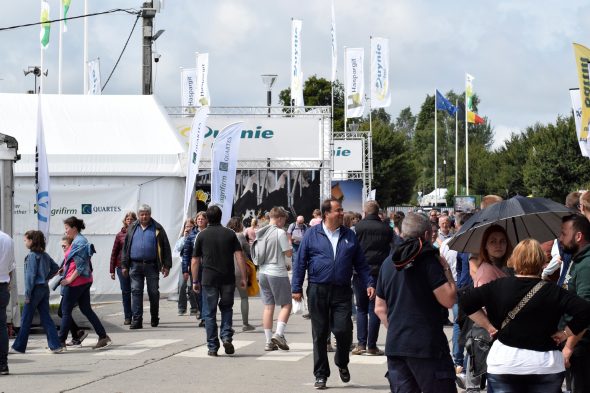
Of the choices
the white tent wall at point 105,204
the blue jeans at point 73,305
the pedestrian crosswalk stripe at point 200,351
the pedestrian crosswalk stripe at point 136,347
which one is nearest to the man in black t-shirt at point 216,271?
the pedestrian crosswalk stripe at point 200,351

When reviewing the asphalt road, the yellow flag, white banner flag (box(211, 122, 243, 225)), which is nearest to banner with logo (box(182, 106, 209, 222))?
white banner flag (box(211, 122, 243, 225))

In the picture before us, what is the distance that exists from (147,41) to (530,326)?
21.5 meters

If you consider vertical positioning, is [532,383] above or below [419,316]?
below

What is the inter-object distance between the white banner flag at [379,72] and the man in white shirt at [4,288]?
41.0 metres

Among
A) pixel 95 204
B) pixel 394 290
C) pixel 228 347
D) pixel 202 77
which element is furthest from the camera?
pixel 202 77

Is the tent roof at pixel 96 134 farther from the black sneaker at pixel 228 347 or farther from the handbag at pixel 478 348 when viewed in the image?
the handbag at pixel 478 348

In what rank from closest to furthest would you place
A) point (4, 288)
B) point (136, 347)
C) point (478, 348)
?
point (478, 348) < point (4, 288) < point (136, 347)

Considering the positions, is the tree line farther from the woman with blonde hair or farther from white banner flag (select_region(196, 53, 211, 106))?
the woman with blonde hair

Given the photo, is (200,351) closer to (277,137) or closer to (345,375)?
(345,375)

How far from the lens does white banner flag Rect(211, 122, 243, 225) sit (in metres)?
21.0

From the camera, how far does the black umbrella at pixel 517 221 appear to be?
327 inches

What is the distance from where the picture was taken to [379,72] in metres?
52.3

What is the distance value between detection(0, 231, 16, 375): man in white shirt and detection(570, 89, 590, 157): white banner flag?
16016 millimetres

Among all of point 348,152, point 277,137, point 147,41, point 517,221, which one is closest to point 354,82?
point 348,152
